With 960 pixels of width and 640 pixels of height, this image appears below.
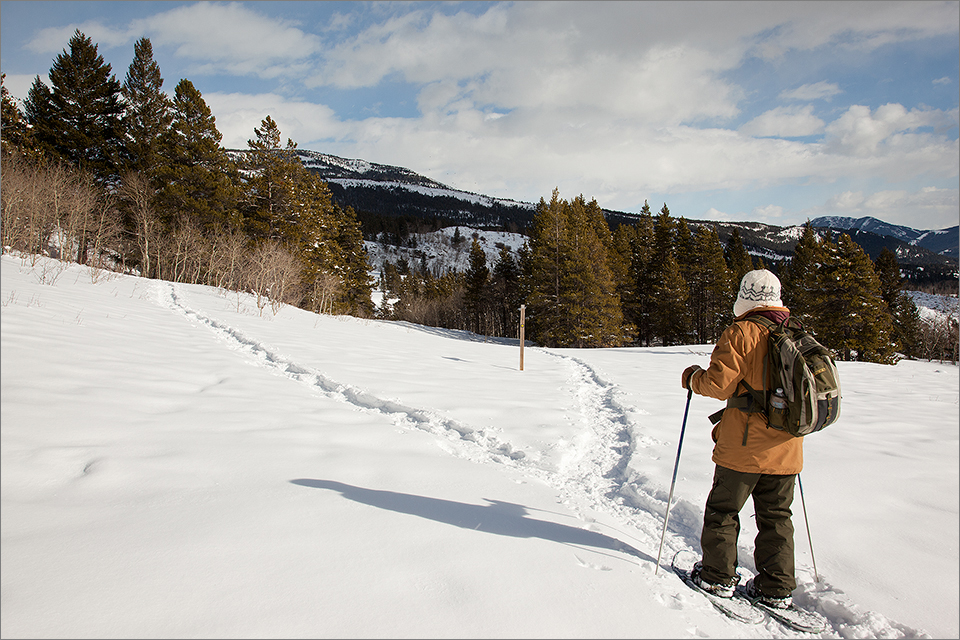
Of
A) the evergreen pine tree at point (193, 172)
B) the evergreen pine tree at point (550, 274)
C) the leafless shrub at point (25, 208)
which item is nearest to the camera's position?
the leafless shrub at point (25, 208)

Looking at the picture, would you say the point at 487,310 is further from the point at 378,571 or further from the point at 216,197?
the point at 378,571

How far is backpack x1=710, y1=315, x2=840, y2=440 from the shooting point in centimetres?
241

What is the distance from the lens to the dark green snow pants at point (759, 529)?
8.55 ft

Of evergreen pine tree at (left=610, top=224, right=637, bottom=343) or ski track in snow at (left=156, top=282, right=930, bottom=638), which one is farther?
evergreen pine tree at (left=610, top=224, right=637, bottom=343)

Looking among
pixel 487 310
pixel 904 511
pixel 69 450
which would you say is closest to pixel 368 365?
pixel 69 450

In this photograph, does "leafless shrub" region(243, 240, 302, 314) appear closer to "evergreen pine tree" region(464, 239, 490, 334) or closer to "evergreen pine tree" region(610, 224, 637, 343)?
"evergreen pine tree" region(464, 239, 490, 334)

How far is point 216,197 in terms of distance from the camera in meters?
26.8

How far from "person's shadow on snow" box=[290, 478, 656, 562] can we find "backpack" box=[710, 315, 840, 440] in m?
1.28

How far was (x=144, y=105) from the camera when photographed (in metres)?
28.4

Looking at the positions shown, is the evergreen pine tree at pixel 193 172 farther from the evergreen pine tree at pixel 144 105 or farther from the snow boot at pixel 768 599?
the snow boot at pixel 768 599

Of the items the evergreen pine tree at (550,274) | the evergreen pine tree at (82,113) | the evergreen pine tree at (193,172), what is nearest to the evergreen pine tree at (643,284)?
the evergreen pine tree at (550,274)

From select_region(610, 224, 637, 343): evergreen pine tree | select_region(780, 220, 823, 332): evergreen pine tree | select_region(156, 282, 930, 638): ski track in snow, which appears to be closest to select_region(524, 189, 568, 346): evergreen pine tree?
select_region(610, 224, 637, 343): evergreen pine tree

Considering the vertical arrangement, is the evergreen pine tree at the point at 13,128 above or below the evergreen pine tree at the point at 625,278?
above

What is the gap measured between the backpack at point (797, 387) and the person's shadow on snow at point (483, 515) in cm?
128
